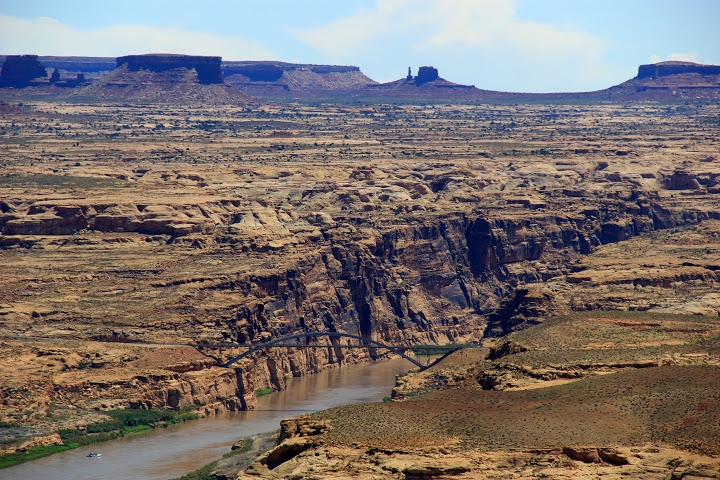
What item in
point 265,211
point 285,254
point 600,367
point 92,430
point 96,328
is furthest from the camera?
point 265,211

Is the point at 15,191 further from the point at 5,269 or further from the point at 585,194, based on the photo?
the point at 585,194

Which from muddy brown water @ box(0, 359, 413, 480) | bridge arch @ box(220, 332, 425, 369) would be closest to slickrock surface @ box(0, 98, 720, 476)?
bridge arch @ box(220, 332, 425, 369)

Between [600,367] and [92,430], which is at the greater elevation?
[600,367]

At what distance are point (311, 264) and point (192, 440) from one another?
35372 mm

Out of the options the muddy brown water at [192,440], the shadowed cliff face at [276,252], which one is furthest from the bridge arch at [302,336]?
the muddy brown water at [192,440]

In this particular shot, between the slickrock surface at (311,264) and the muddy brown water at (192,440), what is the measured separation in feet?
7.72

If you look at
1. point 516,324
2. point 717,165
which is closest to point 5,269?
point 516,324

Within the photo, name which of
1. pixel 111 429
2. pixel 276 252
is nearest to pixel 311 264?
pixel 276 252

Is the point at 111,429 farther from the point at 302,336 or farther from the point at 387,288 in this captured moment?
the point at 387,288

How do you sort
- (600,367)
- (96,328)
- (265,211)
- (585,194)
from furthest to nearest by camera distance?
(585,194)
(265,211)
(96,328)
(600,367)

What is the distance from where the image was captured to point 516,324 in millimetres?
108500

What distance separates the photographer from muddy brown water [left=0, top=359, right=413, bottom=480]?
83688 millimetres

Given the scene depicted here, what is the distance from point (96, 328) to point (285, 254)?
23603 mm

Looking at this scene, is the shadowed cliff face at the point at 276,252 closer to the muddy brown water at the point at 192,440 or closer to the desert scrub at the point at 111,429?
the desert scrub at the point at 111,429
